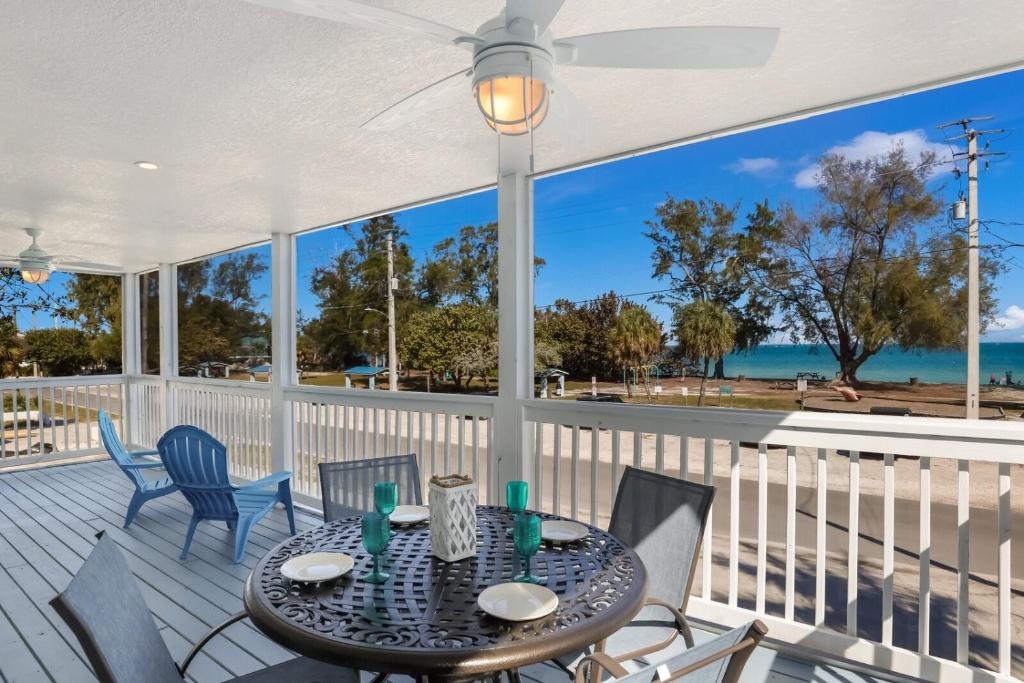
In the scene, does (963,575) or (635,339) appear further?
(635,339)

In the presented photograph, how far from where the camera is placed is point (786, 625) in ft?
8.44

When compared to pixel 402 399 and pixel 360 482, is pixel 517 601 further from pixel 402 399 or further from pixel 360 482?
pixel 402 399

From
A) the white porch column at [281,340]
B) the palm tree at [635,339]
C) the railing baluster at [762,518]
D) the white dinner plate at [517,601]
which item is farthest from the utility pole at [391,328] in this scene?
the white dinner plate at [517,601]

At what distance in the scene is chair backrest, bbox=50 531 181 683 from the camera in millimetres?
1143

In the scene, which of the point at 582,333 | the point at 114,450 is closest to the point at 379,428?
the point at 582,333

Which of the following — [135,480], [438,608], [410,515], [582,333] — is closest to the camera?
[438,608]

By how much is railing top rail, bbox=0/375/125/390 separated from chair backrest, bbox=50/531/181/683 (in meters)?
6.95

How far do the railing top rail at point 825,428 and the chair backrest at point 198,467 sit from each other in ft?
7.53

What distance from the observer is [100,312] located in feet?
25.4

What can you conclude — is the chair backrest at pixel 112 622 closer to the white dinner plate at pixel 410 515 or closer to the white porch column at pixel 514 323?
the white dinner plate at pixel 410 515

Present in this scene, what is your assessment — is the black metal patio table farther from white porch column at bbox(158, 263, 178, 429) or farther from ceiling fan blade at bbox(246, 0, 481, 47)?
white porch column at bbox(158, 263, 178, 429)

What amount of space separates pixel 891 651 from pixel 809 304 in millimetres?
1748

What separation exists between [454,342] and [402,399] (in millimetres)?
1024

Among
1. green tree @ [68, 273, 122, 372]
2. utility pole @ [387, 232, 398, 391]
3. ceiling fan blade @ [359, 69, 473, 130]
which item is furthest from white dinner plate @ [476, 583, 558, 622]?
green tree @ [68, 273, 122, 372]
